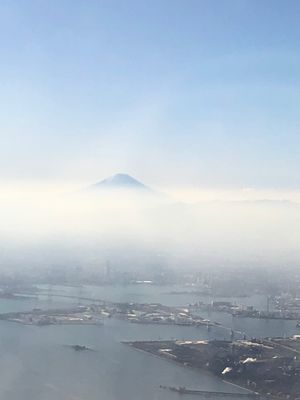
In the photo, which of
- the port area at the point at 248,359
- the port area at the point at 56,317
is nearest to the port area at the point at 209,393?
the port area at the point at 248,359

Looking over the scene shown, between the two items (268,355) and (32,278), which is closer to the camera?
(268,355)

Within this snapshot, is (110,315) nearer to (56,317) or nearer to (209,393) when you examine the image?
(56,317)

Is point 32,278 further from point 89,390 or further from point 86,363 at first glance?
point 89,390

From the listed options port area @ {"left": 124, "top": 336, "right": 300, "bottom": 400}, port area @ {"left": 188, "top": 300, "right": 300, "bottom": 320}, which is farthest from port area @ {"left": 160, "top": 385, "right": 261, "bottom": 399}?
port area @ {"left": 188, "top": 300, "right": 300, "bottom": 320}

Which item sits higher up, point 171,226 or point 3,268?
point 171,226

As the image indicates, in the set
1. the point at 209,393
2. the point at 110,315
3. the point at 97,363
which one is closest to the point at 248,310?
the point at 110,315

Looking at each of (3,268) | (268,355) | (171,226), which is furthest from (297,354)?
(171,226)

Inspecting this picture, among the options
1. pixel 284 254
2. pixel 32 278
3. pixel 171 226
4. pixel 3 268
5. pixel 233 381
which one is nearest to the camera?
pixel 233 381
